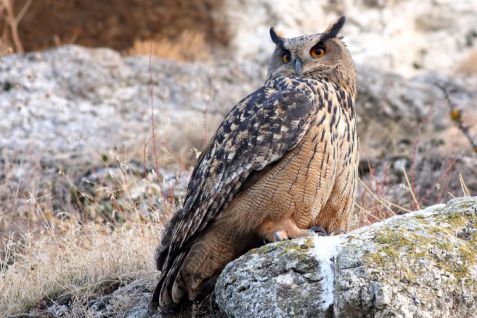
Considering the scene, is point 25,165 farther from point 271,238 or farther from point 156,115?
point 271,238

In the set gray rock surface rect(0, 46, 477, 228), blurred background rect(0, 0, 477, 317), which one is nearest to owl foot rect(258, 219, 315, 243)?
blurred background rect(0, 0, 477, 317)

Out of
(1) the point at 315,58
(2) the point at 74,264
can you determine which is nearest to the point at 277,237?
(1) the point at 315,58

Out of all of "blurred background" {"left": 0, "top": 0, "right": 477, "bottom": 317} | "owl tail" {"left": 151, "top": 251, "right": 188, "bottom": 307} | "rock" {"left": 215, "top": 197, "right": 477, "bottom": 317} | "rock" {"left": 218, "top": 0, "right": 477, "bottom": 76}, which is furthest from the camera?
"rock" {"left": 218, "top": 0, "right": 477, "bottom": 76}

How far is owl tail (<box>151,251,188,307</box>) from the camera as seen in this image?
421 cm

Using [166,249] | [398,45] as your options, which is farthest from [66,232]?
[398,45]

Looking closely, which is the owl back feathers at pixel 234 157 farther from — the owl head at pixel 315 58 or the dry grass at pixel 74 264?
the dry grass at pixel 74 264

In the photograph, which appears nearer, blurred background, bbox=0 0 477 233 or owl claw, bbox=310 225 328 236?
owl claw, bbox=310 225 328 236

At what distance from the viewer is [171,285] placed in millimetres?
4227

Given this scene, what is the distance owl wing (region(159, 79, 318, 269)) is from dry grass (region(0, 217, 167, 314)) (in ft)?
2.07

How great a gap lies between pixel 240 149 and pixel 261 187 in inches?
8.9

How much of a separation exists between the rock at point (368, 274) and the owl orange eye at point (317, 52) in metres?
1.40

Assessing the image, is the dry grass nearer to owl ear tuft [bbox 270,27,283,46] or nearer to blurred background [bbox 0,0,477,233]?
blurred background [bbox 0,0,477,233]

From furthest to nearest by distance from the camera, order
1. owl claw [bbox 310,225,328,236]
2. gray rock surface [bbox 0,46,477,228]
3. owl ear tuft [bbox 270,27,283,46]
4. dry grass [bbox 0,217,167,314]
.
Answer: gray rock surface [bbox 0,46,477,228]
owl ear tuft [bbox 270,27,283,46]
dry grass [bbox 0,217,167,314]
owl claw [bbox 310,225,328,236]

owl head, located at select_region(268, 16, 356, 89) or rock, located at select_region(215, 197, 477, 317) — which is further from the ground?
owl head, located at select_region(268, 16, 356, 89)
